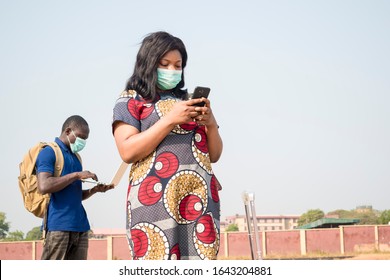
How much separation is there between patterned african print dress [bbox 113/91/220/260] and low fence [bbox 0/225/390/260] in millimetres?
32521

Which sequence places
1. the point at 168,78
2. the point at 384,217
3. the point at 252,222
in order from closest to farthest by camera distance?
1. the point at 168,78
2. the point at 252,222
3. the point at 384,217

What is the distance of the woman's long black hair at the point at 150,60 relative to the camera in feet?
8.74

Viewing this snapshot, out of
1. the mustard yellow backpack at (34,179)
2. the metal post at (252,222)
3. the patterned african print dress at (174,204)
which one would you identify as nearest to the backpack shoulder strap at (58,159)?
the mustard yellow backpack at (34,179)

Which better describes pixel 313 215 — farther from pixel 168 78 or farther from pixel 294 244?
pixel 168 78

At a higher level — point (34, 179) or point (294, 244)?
point (34, 179)

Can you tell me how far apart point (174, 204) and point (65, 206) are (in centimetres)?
175

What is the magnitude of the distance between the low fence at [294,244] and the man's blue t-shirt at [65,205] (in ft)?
102

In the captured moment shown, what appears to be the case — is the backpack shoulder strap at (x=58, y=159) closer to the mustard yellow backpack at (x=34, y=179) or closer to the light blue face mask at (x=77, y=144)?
the mustard yellow backpack at (x=34, y=179)

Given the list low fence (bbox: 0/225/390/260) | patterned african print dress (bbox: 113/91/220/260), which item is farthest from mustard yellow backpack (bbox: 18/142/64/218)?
low fence (bbox: 0/225/390/260)

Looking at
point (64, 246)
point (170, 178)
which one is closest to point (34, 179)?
point (64, 246)

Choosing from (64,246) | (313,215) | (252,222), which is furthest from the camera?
(313,215)

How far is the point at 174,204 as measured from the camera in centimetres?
248

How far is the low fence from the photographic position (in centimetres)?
3519
